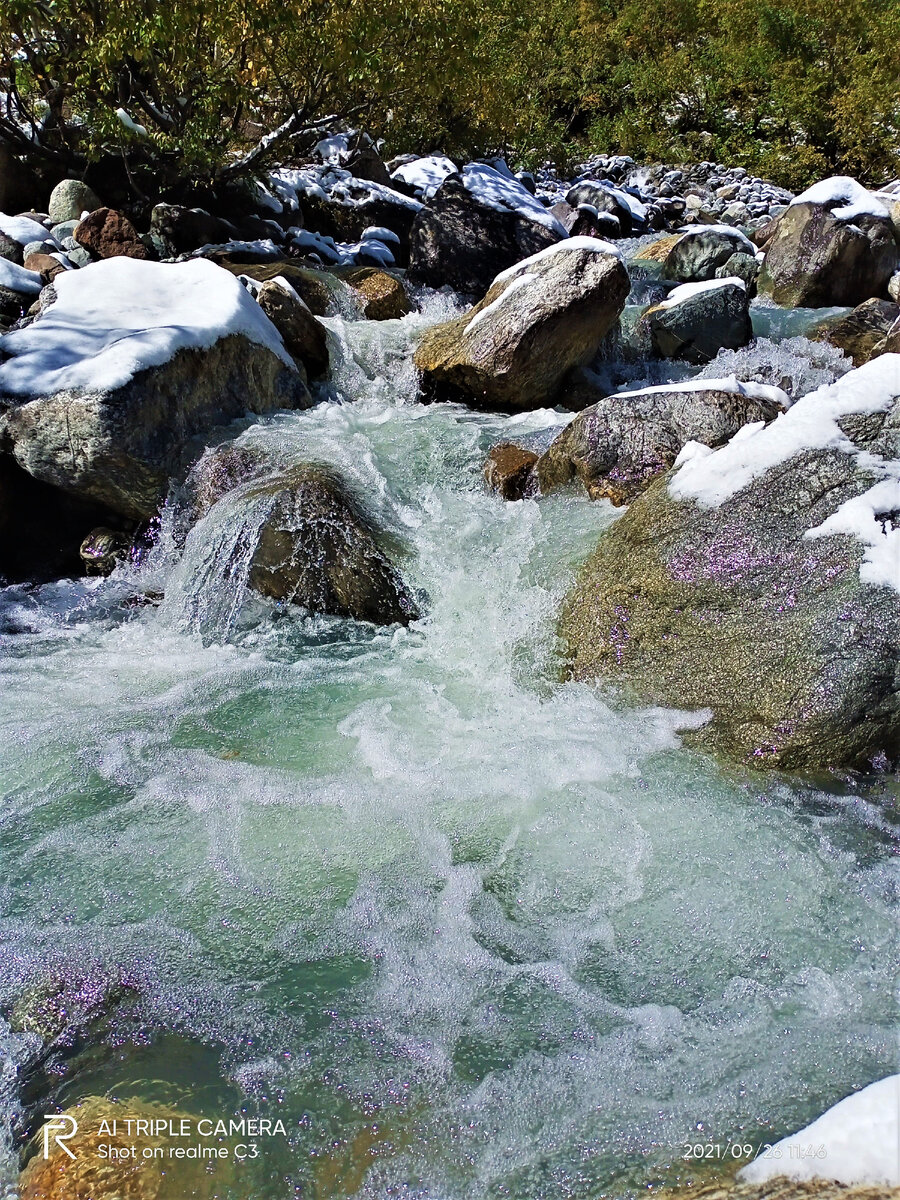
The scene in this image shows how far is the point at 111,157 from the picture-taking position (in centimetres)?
993

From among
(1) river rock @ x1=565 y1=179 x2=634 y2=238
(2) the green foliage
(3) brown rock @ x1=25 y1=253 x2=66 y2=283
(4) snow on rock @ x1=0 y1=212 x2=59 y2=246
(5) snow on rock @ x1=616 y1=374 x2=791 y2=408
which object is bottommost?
(5) snow on rock @ x1=616 y1=374 x2=791 y2=408

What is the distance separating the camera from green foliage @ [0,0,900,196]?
8.30 m

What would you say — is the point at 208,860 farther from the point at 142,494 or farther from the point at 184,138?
the point at 184,138

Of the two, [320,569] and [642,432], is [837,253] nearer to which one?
[642,432]

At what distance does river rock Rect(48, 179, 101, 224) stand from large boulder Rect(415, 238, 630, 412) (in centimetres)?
495

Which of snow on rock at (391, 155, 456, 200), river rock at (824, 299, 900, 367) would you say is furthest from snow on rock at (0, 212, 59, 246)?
river rock at (824, 299, 900, 367)

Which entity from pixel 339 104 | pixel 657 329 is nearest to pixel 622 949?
pixel 657 329

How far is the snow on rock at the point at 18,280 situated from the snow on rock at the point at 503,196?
5111 mm

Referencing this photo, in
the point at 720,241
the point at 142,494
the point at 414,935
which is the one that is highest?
the point at 720,241

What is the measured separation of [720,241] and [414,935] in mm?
10916

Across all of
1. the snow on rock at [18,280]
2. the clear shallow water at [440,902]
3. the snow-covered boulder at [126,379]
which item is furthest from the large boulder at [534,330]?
the snow on rock at [18,280]

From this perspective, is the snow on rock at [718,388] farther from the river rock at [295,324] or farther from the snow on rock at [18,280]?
the snow on rock at [18,280]

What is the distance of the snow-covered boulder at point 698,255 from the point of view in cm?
1095

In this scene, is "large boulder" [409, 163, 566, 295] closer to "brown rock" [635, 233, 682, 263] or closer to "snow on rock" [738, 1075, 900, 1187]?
"brown rock" [635, 233, 682, 263]
